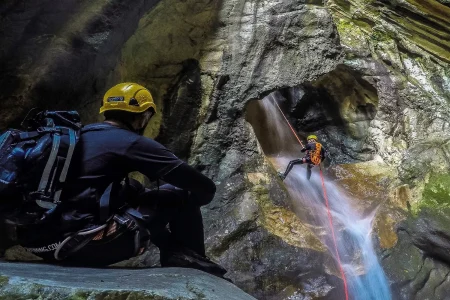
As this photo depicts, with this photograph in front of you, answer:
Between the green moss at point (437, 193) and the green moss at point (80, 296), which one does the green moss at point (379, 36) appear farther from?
the green moss at point (80, 296)

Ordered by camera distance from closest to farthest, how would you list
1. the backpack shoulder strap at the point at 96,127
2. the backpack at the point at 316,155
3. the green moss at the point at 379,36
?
the backpack shoulder strap at the point at 96,127 < the backpack at the point at 316,155 < the green moss at the point at 379,36

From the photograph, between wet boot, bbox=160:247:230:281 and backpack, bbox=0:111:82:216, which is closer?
backpack, bbox=0:111:82:216

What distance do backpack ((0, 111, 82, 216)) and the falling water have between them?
5.11 meters

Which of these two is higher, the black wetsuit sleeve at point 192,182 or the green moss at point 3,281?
the green moss at point 3,281

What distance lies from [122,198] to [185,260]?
870 mm

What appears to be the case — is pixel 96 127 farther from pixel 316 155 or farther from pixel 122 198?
pixel 316 155

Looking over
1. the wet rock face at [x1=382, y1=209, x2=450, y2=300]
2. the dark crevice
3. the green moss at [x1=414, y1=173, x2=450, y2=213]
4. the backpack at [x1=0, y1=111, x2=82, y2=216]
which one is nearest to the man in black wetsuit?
the backpack at [x1=0, y1=111, x2=82, y2=216]

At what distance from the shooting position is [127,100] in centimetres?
370

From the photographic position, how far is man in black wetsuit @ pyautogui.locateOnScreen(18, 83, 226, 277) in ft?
10.9

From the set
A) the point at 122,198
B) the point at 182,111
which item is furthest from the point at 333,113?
the point at 122,198

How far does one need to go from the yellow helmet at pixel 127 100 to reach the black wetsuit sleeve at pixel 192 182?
2.26 ft

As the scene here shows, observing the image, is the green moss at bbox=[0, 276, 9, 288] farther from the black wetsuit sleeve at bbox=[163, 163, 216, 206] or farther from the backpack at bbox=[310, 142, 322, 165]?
the backpack at bbox=[310, 142, 322, 165]

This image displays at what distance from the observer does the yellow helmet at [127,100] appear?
12.1 ft

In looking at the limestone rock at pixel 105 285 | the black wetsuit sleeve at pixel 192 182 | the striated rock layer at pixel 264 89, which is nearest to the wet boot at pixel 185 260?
the limestone rock at pixel 105 285
